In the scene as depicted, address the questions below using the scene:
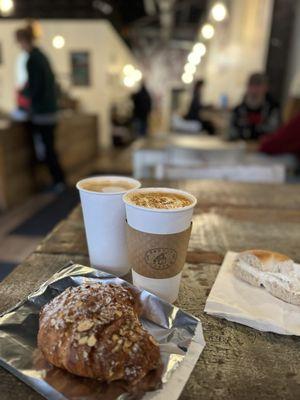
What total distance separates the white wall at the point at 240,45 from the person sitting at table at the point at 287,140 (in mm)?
2340

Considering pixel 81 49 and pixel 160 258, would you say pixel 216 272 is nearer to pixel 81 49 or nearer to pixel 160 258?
pixel 160 258

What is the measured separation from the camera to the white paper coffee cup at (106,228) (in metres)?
0.71

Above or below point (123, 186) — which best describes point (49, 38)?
above

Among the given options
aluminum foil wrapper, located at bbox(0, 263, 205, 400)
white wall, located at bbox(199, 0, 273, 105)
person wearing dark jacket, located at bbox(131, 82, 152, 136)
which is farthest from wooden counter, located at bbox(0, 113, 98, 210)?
person wearing dark jacket, located at bbox(131, 82, 152, 136)

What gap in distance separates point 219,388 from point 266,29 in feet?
15.6

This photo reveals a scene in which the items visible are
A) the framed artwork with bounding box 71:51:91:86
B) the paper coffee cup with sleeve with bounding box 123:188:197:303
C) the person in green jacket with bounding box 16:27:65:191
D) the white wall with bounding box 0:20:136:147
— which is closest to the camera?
the paper coffee cup with sleeve with bounding box 123:188:197:303

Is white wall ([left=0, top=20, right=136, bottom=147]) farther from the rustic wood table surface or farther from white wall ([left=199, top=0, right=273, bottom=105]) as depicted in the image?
the rustic wood table surface

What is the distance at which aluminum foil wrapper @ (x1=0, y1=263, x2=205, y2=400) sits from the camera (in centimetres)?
47

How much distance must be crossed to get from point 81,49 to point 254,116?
5667mm

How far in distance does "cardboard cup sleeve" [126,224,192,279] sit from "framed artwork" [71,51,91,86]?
781 centimetres

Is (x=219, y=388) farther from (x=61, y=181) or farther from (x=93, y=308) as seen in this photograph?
(x=61, y=181)

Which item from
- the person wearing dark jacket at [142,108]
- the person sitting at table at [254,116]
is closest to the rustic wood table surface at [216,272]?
the person sitting at table at [254,116]

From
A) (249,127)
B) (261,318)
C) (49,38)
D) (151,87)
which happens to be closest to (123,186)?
(261,318)

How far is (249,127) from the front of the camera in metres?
3.27
